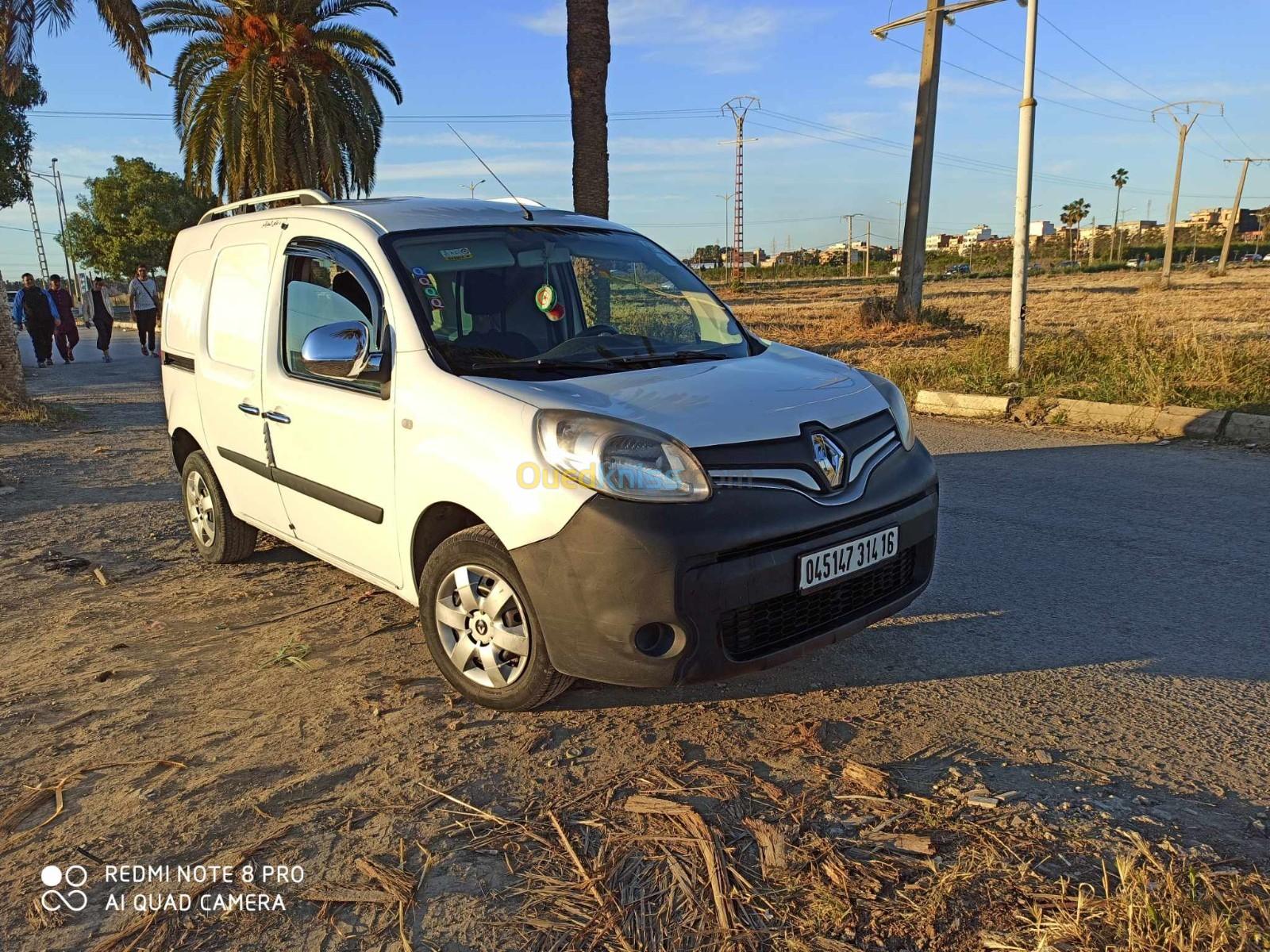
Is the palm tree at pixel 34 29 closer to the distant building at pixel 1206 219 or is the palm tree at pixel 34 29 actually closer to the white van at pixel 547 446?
the white van at pixel 547 446

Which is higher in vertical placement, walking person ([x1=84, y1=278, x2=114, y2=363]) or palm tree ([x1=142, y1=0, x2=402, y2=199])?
palm tree ([x1=142, y1=0, x2=402, y2=199])

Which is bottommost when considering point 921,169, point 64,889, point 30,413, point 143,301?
point 64,889

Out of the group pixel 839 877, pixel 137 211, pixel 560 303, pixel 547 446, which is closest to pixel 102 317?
pixel 560 303

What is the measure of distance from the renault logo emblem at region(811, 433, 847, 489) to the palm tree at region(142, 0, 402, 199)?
60.5ft

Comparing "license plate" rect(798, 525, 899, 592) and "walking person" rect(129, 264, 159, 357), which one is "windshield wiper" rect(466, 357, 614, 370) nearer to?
"license plate" rect(798, 525, 899, 592)

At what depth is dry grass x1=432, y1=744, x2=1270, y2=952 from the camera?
209 cm

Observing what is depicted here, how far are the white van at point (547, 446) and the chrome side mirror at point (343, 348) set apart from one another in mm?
11

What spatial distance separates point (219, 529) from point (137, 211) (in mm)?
53030

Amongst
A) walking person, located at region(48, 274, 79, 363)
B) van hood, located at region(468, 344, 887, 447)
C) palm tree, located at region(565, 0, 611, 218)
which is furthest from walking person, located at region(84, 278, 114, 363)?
van hood, located at region(468, 344, 887, 447)

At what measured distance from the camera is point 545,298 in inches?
154

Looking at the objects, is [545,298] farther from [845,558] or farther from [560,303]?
[845,558]

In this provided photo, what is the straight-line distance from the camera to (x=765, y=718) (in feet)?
10.6

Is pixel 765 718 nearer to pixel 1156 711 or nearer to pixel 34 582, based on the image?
pixel 1156 711

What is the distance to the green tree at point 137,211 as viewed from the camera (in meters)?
49.8
